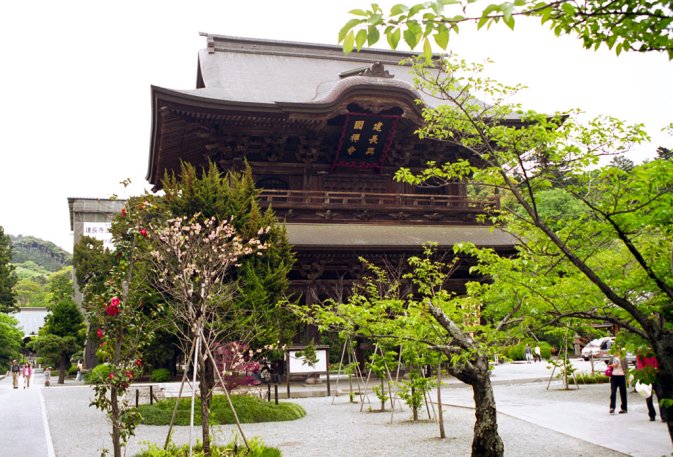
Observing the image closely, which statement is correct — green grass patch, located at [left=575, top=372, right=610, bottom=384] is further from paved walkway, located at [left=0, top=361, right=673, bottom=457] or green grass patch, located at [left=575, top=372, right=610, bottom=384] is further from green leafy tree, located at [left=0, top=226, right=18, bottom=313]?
green leafy tree, located at [left=0, top=226, right=18, bottom=313]

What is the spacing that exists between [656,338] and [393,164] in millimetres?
16744

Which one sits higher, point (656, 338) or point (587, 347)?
point (656, 338)

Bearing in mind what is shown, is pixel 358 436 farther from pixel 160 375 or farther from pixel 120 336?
pixel 160 375

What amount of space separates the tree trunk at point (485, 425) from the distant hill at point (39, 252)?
6050 inches

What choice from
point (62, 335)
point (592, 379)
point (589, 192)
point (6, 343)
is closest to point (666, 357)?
point (589, 192)

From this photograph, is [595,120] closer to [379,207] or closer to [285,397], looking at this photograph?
[285,397]

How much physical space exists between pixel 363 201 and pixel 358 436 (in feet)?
34.9

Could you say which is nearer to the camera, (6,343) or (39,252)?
(6,343)

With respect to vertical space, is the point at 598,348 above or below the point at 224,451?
below

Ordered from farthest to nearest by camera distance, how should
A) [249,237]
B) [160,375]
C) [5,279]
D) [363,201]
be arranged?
[5,279] < [363,201] < [160,375] < [249,237]

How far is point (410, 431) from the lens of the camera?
415 inches

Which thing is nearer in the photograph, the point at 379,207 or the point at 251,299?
the point at 251,299

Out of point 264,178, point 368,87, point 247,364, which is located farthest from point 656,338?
point 264,178

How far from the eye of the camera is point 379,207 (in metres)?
20.0
